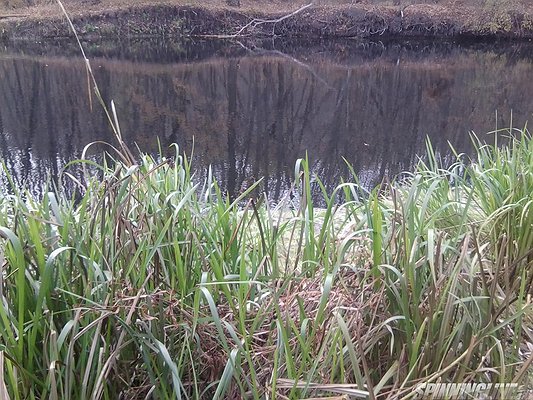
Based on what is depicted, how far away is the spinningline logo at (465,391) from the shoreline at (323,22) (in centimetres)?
2121

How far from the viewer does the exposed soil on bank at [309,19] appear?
2092 centimetres

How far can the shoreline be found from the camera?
2109 centimetres

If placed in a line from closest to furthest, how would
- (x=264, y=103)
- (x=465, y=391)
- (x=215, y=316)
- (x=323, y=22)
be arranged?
(x=215, y=316) → (x=465, y=391) → (x=264, y=103) → (x=323, y=22)

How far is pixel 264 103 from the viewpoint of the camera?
12297mm

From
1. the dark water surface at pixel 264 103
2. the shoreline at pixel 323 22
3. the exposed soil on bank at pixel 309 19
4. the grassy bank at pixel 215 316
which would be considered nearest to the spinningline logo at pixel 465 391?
the grassy bank at pixel 215 316

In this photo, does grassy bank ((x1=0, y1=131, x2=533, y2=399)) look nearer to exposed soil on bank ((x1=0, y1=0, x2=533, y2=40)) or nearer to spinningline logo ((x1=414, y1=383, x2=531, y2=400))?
spinningline logo ((x1=414, y1=383, x2=531, y2=400))

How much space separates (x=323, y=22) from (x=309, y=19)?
576 mm

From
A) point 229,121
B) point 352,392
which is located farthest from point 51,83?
point 352,392

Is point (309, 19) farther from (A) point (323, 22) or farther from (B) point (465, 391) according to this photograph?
(B) point (465, 391)

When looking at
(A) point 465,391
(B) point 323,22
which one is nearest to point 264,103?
(B) point 323,22

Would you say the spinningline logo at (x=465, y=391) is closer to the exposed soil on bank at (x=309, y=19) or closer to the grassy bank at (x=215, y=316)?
the grassy bank at (x=215, y=316)

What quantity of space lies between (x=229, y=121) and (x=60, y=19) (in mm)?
11902

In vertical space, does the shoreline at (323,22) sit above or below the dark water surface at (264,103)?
above

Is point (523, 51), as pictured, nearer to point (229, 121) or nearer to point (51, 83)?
point (229, 121)
